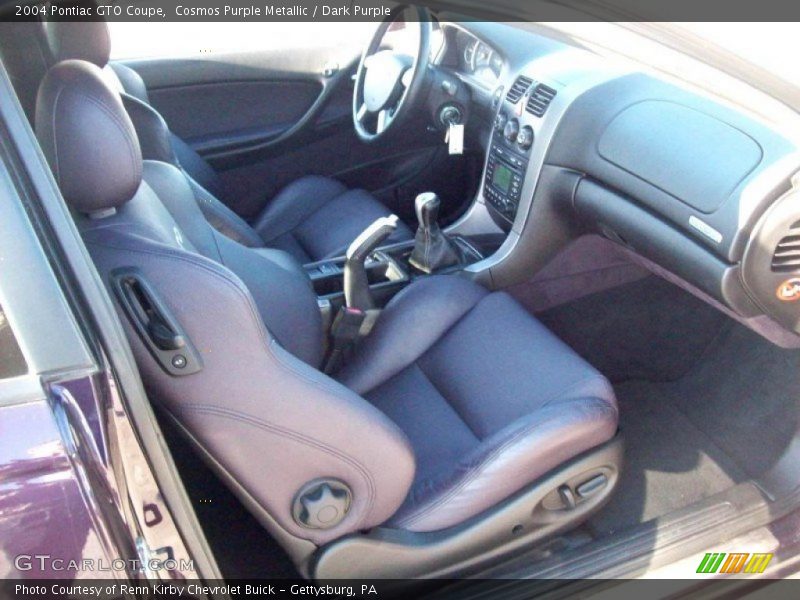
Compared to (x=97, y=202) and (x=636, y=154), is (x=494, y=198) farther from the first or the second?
(x=97, y=202)

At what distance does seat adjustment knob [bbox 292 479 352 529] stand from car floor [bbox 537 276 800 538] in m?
0.61

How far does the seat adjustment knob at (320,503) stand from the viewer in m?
1.36

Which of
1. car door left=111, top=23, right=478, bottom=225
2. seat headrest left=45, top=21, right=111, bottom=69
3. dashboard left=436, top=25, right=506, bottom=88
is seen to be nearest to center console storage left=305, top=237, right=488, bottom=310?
dashboard left=436, top=25, right=506, bottom=88

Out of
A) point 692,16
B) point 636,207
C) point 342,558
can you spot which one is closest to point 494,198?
point 636,207

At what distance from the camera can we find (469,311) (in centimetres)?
193

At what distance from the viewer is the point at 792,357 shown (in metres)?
2.01

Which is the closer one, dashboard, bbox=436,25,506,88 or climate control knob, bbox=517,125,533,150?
climate control knob, bbox=517,125,533,150

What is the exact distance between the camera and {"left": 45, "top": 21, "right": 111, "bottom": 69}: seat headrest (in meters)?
1.41

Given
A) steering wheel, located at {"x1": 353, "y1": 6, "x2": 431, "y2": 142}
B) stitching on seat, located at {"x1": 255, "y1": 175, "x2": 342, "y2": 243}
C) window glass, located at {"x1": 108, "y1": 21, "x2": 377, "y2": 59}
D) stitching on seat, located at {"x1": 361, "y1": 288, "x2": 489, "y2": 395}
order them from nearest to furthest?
1. stitching on seat, located at {"x1": 361, "y1": 288, "x2": 489, "y2": 395}
2. steering wheel, located at {"x1": 353, "y1": 6, "x2": 431, "y2": 142}
3. stitching on seat, located at {"x1": 255, "y1": 175, "x2": 342, "y2": 243}
4. window glass, located at {"x1": 108, "y1": 21, "x2": 377, "y2": 59}

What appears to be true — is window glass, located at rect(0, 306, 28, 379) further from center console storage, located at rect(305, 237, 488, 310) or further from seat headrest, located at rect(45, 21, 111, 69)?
center console storage, located at rect(305, 237, 488, 310)

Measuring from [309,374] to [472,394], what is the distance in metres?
0.54

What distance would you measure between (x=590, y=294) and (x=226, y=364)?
134 cm

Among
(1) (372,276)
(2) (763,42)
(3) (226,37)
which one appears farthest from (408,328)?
(3) (226,37)

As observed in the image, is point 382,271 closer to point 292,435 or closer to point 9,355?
point 292,435
